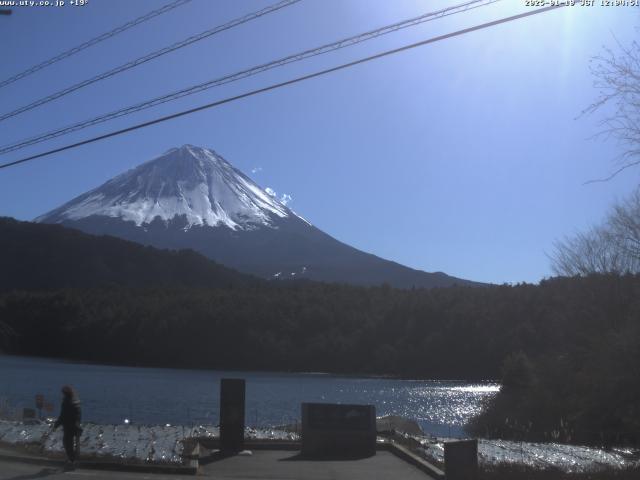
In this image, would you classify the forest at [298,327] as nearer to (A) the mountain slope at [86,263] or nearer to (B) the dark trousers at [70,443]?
(A) the mountain slope at [86,263]

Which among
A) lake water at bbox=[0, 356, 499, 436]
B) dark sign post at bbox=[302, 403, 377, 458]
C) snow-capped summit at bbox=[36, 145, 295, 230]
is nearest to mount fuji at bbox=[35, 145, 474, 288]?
snow-capped summit at bbox=[36, 145, 295, 230]

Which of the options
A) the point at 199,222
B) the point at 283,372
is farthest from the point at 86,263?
the point at 199,222

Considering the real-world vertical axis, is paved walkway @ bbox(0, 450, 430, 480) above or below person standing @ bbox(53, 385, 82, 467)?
below

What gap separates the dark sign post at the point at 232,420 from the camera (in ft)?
51.8

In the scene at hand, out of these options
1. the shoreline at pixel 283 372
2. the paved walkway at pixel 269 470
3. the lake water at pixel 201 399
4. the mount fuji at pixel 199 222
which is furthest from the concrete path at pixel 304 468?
the mount fuji at pixel 199 222

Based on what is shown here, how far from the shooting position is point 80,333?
3408 inches

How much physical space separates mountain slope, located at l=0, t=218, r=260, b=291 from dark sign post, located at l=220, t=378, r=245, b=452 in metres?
94.9

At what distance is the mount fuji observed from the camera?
185 m

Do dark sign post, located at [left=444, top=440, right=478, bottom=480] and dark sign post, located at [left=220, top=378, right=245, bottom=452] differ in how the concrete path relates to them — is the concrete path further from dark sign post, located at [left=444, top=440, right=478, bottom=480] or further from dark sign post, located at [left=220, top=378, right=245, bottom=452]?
dark sign post, located at [left=444, top=440, right=478, bottom=480]

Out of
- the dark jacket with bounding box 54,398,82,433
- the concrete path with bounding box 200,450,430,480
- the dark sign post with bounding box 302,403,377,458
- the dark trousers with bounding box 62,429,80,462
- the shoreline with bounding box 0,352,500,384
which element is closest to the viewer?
the dark trousers with bounding box 62,429,80,462

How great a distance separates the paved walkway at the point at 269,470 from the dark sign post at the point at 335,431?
0.38 metres

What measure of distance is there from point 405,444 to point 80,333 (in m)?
74.2

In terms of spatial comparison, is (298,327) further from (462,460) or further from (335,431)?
(462,460)

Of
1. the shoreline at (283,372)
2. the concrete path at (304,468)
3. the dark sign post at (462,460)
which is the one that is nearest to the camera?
the dark sign post at (462,460)
